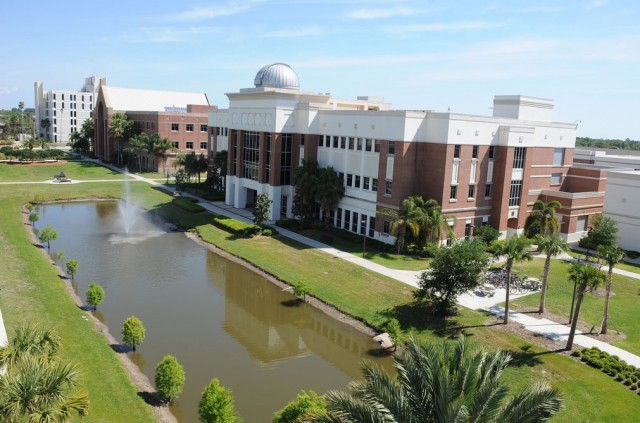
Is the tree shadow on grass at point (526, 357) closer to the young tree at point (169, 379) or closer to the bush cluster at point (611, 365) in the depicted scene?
the bush cluster at point (611, 365)

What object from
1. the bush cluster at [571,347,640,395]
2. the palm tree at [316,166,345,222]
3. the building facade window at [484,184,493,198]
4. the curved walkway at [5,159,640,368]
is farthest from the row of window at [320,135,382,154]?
the bush cluster at [571,347,640,395]

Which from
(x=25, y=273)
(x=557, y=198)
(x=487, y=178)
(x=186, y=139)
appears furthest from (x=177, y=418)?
(x=186, y=139)

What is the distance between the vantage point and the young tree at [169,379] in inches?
787

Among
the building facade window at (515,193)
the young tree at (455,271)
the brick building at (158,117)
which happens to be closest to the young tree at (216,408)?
the young tree at (455,271)

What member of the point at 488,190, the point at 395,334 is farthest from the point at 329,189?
the point at 395,334

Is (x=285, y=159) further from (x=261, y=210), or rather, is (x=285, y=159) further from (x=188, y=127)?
(x=188, y=127)

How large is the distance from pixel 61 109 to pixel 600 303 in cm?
14410

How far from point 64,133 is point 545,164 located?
5235 inches

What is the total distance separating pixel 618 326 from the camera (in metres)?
29.2

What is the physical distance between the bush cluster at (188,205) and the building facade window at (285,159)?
9.99 meters

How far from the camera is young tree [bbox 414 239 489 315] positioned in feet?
92.9

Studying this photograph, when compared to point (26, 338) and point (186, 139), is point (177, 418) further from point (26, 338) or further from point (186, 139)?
point (186, 139)

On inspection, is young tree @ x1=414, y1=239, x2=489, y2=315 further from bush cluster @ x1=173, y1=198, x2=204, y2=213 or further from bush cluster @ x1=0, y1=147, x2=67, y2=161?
bush cluster @ x1=0, y1=147, x2=67, y2=161

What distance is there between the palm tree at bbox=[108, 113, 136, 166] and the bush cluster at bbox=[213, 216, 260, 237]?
48175mm
